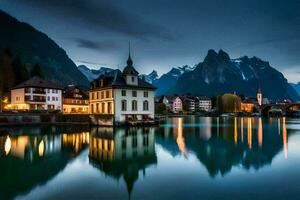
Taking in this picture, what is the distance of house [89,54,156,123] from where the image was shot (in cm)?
6138

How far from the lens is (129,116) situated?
63281 mm

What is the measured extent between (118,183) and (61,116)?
6042 centimetres

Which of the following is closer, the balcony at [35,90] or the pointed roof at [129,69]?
the pointed roof at [129,69]

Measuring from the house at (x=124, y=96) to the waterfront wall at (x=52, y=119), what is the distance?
68.7 inches

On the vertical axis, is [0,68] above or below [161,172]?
above

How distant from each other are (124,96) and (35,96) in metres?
37.2

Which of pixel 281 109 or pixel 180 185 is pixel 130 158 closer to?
pixel 180 185

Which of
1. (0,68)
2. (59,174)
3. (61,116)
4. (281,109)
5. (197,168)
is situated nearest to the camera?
(59,174)

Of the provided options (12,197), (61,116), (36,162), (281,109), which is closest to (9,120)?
(61,116)

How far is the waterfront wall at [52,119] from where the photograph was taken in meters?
64.4

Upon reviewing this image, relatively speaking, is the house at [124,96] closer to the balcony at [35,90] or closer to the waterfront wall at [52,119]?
the waterfront wall at [52,119]

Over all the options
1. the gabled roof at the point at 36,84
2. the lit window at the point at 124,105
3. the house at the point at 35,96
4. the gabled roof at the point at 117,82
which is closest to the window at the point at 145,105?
the gabled roof at the point at 117,82

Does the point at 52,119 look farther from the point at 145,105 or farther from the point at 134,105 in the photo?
the point at 145,105

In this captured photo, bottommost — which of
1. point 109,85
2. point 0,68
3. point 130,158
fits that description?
point 130,158
